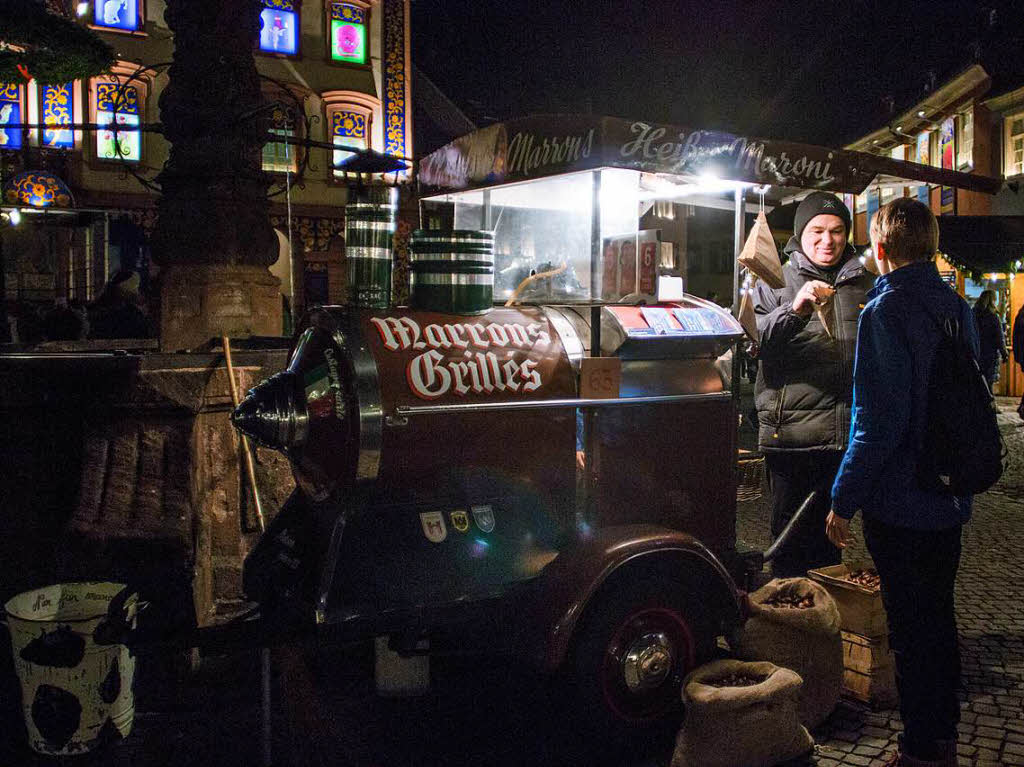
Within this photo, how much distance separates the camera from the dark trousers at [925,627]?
3.15m

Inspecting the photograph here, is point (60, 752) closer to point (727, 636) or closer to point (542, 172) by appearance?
point (727, 636)

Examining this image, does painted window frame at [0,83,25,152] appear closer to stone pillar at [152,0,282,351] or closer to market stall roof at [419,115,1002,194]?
stone pillar at [152,0,282,351]

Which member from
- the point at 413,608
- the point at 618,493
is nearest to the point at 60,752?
the point at 413,608

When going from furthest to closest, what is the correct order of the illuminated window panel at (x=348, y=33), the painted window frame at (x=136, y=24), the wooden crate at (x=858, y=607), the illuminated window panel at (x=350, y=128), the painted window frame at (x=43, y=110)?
1. the illuminated window panel at (x=348, y=33)
2. the illuminated window panel at (x=350, y=128)
3. the painted window frame at (x=136, y=24)
4. the painted window frame at (x=43, y=110)
5. the wooden crate at (x=858, y=607)

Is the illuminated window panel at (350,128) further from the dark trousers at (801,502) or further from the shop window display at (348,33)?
the dark trousers at (801,502)

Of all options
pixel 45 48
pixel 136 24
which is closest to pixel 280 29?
pixel 136 24

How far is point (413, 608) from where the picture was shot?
335cm

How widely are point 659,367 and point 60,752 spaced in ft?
10.8

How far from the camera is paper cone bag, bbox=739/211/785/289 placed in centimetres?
491

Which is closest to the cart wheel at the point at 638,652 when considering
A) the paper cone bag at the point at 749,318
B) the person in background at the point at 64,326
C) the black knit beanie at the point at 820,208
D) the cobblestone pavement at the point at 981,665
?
the cobblestone pavement at the point at 981,665

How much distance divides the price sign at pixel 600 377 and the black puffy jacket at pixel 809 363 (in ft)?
4.13

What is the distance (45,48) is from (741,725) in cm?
786

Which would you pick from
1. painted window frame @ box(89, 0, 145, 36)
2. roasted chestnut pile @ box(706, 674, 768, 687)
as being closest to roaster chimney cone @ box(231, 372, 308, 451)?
roasted chestnut pile @ box(706, 674, 768, 687)

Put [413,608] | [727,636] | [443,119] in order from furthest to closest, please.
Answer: [443,119] < [727,636] < [413,608]
